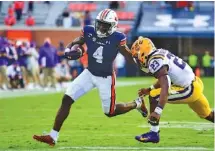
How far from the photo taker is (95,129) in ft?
34.2

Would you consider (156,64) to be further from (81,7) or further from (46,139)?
(81,7)

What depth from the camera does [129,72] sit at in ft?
109

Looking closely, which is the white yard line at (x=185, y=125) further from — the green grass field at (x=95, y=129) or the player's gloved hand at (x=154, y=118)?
the player's gloved hand at (x=154, y=118)

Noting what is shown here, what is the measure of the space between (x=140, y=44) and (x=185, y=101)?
822mm

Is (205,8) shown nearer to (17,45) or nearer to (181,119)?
(17,45)

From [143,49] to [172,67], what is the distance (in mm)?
380

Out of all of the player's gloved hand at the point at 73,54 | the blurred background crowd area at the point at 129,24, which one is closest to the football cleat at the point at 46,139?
the player's gloved hand at the point at 73,54

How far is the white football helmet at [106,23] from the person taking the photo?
8508 mm

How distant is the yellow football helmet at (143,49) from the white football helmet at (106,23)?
1.12ft

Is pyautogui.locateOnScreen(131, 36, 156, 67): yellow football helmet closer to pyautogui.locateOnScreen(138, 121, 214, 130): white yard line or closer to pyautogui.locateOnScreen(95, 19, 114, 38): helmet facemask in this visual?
pyautogui.locateOnScreen(95, 19, 114, 38): helmet facemask

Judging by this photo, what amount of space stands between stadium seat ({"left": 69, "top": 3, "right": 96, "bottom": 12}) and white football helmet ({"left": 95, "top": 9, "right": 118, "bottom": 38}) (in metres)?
25.4

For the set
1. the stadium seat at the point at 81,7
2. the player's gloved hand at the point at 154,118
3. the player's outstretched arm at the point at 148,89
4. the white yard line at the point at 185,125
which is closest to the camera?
the player's gloved hand at the point at 154,118

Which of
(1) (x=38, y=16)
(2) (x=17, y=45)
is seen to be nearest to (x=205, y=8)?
(1) (x=38, y=16)

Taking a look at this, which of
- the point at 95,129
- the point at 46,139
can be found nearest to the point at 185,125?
the point at 95,129
